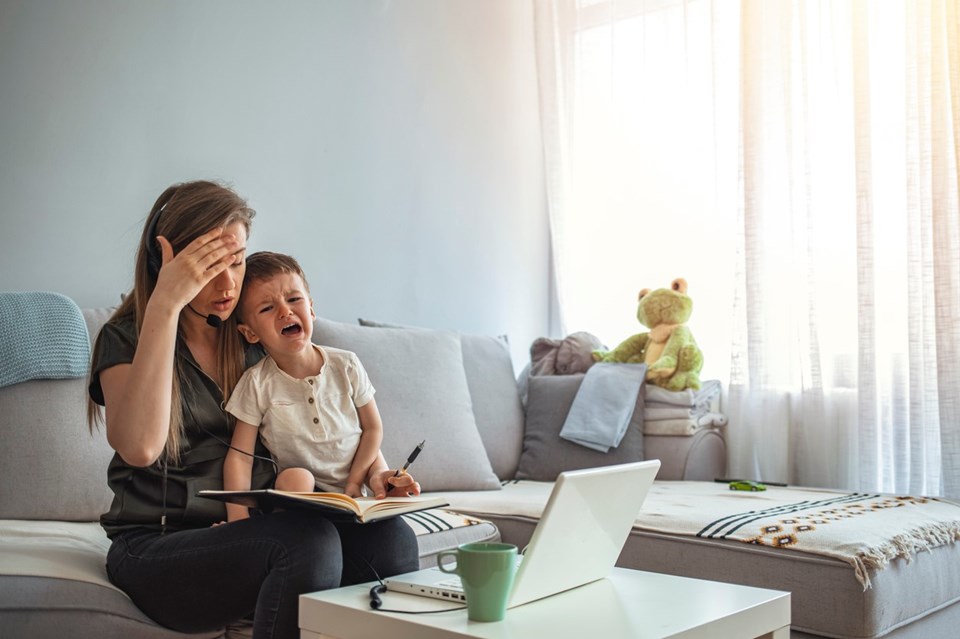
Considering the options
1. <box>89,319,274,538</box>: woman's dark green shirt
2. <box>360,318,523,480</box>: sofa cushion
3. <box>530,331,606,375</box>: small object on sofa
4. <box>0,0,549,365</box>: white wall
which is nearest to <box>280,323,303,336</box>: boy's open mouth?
<box>89,319,274,538</box>: woman's dark green shirt

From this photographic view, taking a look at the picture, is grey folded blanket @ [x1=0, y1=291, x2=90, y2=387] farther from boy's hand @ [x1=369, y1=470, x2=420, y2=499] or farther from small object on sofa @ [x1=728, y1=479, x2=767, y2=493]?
small object on sofa @ [x1=728, y1=479, x2=767, y2=493]

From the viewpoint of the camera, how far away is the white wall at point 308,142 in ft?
7.59

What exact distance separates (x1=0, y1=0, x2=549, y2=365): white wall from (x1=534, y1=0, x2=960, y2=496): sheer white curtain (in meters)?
0.34

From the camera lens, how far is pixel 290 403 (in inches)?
62.6

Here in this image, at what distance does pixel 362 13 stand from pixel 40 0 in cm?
113

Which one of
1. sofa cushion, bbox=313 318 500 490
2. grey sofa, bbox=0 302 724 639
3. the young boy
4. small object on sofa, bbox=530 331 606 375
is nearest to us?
grey sofa, bbox=0 302 724 639

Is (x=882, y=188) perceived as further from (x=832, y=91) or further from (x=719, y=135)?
(x=719, y=135)

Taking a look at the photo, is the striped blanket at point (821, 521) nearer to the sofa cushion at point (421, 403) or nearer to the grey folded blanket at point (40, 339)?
the sofa cushion at point (421, 403)

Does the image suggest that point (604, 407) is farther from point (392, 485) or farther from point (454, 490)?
point (392, 485)

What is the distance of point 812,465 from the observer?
9.45 feet

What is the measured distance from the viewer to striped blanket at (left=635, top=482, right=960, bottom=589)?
1708 mm

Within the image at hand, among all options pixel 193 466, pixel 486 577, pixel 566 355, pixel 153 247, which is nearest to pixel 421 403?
pixel 566 355

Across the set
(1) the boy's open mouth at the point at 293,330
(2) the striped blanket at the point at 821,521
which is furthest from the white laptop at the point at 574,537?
(2) the striped blanket at the point at 821,521

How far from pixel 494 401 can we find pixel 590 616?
5.90ft
